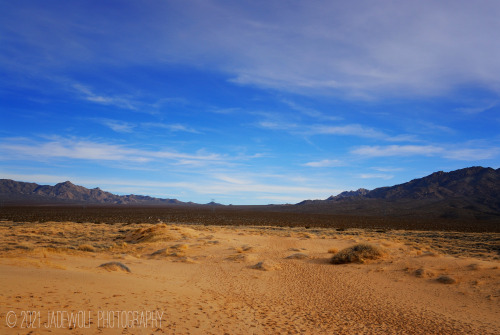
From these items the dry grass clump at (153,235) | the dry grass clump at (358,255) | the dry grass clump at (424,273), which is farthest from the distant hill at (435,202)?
the dry grass clump at (424,273)

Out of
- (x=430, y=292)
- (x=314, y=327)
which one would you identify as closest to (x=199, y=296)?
(x=314, y=327)

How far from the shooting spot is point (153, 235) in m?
27.7

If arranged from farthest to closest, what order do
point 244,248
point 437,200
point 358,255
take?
point 437,200 → point 244,248 → point 358,255

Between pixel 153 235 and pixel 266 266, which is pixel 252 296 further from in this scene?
pixel 153 235

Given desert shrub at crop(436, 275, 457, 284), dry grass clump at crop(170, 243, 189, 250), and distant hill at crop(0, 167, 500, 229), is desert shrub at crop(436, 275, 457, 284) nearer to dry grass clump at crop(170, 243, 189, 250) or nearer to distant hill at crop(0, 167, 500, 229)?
dry grass clump at crop(170, 243, 189, 250)

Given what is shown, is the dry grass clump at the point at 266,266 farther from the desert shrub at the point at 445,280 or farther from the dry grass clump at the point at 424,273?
the desert shrub at the point at 445,280

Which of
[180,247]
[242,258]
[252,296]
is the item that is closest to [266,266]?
[242,258]

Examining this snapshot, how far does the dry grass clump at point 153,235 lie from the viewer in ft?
89.2

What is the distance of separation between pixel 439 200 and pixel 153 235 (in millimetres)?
127144

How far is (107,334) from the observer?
272 inches

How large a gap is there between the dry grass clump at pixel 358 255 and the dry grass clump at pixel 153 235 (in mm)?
14611

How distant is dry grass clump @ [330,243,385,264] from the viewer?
18.3m

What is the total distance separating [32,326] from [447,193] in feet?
561

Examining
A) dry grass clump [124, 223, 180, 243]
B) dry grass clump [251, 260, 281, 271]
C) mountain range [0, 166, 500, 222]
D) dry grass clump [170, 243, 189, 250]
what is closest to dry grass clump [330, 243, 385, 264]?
dry grass clump [251, 260, 281, 271]
